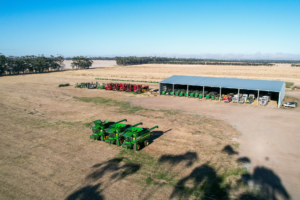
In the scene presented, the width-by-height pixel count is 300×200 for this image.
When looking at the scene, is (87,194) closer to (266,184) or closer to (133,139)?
(133,139)

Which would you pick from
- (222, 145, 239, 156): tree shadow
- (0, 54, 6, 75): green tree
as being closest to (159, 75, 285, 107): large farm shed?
(222, 145, 239, 156): tree shadow

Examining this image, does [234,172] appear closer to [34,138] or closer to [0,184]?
[0,184]

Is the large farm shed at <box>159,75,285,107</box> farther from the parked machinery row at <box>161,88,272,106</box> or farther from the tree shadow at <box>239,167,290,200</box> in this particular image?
the tree shadow at <box>239,167,290,200</box>

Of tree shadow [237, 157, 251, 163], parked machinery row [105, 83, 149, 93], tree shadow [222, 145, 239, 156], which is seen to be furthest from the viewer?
parked machinery row [105, 83, 149, 93]

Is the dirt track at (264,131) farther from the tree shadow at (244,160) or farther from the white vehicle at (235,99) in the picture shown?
the white vehicle at (235,99)

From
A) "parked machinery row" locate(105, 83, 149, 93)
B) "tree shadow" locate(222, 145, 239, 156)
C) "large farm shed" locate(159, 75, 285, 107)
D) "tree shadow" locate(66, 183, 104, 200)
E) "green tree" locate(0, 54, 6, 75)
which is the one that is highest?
"green tree" locate(0, 54, 6, 75)

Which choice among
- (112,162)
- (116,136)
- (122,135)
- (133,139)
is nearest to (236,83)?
(133,139)
